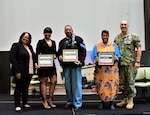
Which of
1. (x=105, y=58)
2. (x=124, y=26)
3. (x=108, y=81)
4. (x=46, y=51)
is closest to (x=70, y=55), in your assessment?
(x=46, y=51)

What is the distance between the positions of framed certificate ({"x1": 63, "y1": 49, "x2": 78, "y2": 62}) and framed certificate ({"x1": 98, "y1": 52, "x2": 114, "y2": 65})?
15.7 inches

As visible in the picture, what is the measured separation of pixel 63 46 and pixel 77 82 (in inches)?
25.5

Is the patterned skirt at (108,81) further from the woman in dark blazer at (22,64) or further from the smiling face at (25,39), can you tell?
the smiling face at (25,39)

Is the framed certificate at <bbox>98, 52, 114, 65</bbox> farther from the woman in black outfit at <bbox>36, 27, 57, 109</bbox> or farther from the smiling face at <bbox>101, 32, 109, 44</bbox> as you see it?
the woman in black outfit at <bbox>36, 27, 57, 109</bbox>

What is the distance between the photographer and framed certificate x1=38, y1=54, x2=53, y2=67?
441cm

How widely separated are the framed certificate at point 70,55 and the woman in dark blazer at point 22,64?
549 mm

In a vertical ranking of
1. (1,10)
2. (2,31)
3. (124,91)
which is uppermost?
(1,10)

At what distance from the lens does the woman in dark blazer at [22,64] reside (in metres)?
4.23

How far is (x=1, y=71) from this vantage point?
6320 mm

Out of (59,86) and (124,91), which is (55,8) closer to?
(59,86)

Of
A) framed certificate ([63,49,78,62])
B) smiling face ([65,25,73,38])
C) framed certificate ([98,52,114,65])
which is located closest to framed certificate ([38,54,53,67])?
framed certificate ([63,49,78,62])

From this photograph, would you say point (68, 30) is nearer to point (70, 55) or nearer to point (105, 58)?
point (70, 55)

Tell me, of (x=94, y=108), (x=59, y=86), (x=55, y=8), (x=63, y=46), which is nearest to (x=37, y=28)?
(x=55, y=8)

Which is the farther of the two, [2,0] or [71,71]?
[2,0]
